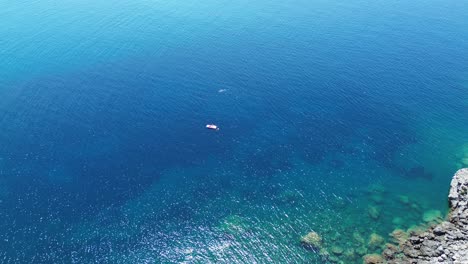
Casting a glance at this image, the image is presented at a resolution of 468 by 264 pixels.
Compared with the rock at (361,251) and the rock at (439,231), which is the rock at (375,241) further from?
the rock at (439,231)

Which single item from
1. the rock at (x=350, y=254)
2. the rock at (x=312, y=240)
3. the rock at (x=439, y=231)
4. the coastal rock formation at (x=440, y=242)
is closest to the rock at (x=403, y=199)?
the coastal rock formation at (x=440, y=242)

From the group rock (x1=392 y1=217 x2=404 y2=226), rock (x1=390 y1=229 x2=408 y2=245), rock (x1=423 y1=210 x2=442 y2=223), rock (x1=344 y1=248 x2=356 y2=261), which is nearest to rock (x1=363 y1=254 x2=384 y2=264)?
rock (x1=344 y1=248 x2=356 y2=261)

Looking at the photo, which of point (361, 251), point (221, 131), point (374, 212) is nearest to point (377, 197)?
point (374, 212)

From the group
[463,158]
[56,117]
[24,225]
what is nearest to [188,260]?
[24,225]

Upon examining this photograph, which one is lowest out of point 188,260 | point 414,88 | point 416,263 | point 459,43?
point 188,260

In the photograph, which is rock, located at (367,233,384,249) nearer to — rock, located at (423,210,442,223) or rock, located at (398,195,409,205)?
rock, located at (423,210,442,223)

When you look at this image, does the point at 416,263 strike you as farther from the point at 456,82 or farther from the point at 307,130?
the point at 456,82

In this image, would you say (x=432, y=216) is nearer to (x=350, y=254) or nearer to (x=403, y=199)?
(x=403, y=199)

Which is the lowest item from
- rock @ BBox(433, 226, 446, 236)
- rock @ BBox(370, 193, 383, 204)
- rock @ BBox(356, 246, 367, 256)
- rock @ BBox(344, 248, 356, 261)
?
rock @ BBox(344, 248, 356, 261)
